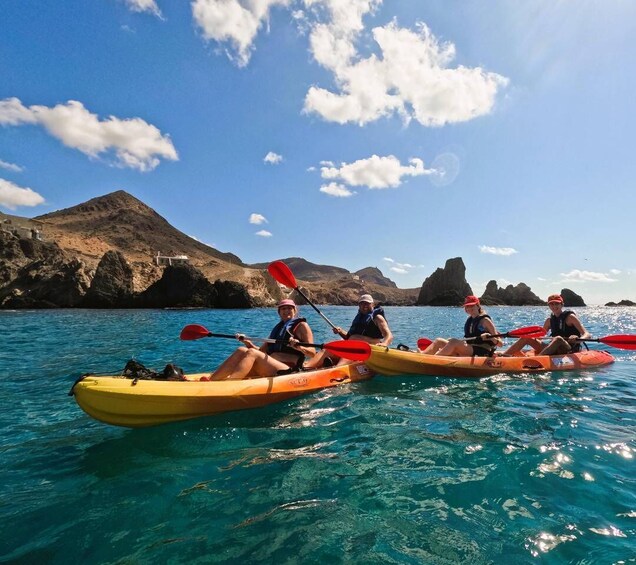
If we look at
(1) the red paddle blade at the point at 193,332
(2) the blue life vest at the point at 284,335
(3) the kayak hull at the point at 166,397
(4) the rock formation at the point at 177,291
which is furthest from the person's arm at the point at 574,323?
(4) the rock formation at the point at 177,291

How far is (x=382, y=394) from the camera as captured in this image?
25.2ft

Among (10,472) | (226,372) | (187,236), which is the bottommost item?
(10,472)

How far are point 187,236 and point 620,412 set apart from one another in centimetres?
17731

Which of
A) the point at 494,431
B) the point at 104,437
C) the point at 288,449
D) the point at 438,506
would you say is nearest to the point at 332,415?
the point at 288,449

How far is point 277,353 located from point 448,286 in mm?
135126

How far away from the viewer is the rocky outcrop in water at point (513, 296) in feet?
437

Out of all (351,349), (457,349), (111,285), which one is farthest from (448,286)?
(351,349)

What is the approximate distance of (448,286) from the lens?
5295 inches

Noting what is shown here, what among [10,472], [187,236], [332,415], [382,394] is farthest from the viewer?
[187,236]

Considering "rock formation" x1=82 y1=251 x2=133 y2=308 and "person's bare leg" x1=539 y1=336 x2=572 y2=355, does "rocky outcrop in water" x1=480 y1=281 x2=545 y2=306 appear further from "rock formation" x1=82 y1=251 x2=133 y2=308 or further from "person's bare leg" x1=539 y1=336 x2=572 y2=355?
"person's bare leg" x1=539 y1=336 x2=572 y2=355

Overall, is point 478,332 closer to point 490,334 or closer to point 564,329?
point 490,334

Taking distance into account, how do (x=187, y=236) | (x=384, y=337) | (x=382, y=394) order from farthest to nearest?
(x=187, y=236), (x=384, y=337), (x=382, y=394)

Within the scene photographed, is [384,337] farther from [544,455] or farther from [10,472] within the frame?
[10,472]

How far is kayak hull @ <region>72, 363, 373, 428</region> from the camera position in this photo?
16.9 feet
